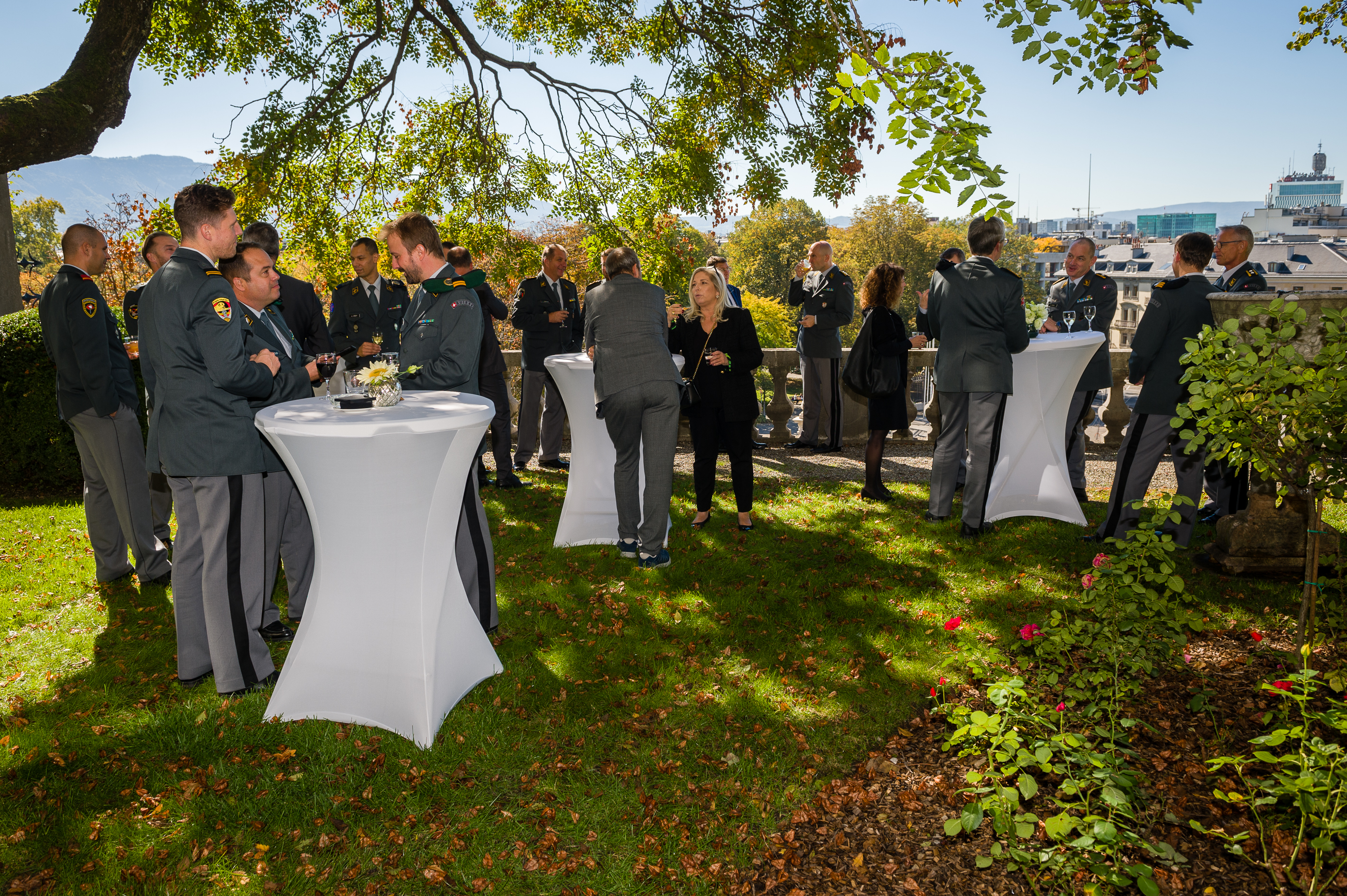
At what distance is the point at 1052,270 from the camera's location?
154 meters

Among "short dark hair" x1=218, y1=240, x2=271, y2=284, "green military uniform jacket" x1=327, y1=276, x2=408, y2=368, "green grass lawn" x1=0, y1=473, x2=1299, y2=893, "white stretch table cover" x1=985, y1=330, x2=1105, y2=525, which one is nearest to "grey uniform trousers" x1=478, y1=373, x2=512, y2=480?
"green military uniform jacket" x1=327, y1=276, x2=408, y2=368

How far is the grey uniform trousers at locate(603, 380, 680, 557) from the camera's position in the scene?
15.8ft

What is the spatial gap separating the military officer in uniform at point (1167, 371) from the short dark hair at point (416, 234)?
4134 mm

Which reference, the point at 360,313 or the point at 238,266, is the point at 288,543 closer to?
the point at 238,266

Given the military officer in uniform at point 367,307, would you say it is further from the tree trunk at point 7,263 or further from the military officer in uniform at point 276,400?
the tree trunk at point 7,263

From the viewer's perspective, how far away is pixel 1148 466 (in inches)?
201

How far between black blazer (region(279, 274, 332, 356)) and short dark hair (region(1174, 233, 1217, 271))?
5.58m

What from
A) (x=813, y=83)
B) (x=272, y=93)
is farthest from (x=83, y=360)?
(x=813, y=83)

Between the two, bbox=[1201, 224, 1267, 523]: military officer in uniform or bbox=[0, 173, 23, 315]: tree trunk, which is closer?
bbox=[1201, 224, 1267, 523]: military officer in uniform

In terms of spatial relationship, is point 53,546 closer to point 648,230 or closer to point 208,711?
point 208,711

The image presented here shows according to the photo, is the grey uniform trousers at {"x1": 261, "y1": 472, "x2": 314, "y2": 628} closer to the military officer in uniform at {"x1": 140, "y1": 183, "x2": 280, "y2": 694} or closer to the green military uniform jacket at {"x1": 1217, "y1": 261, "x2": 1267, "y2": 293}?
the military officer in uniform at {"x1": 140, "y1": 183, "x2": 280, "y2": 694}

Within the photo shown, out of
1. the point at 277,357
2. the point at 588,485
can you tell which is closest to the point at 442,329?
the point at 277,357

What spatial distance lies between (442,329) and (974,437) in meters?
3.73

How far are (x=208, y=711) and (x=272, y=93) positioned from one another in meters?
7.85
